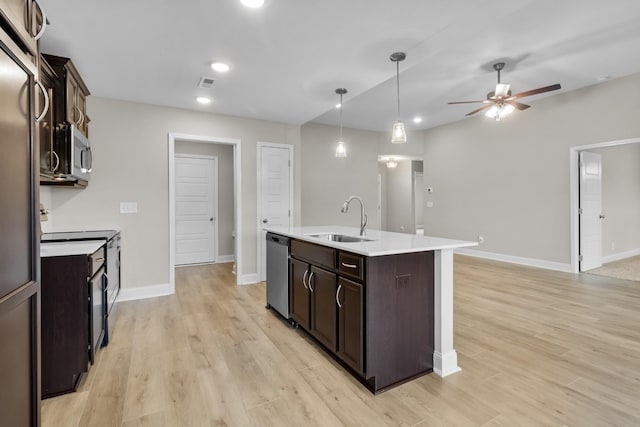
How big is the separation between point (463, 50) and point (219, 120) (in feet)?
10.5

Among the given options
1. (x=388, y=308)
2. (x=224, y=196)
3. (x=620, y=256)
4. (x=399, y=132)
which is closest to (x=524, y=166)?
(x=620, y=256)

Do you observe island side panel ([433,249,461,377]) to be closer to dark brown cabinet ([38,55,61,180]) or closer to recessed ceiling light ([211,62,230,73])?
recessed ceiling light ([211,62,230,73])

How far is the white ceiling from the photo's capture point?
7.47 feet

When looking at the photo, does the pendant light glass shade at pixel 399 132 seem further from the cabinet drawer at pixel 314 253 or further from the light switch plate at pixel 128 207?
the light switch plate at pixel 128 207

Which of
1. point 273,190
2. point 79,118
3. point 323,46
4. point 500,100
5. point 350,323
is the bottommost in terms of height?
point 350,323

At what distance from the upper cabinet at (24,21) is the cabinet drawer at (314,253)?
1.84m

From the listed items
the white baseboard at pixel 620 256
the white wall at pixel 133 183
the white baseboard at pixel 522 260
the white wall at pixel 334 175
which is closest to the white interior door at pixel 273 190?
the white wall at pixel 133 183

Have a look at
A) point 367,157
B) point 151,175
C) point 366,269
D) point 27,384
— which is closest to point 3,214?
point 27,384

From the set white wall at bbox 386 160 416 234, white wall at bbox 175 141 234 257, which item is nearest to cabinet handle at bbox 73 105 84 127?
white wall at bbox 175 141 234 257

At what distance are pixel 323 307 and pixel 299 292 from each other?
45 cm

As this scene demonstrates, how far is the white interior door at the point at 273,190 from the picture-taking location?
4.95m

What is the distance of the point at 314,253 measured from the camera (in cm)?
261

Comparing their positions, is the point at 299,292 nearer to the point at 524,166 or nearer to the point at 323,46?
the point at 323,46

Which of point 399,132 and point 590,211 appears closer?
point 399,132
